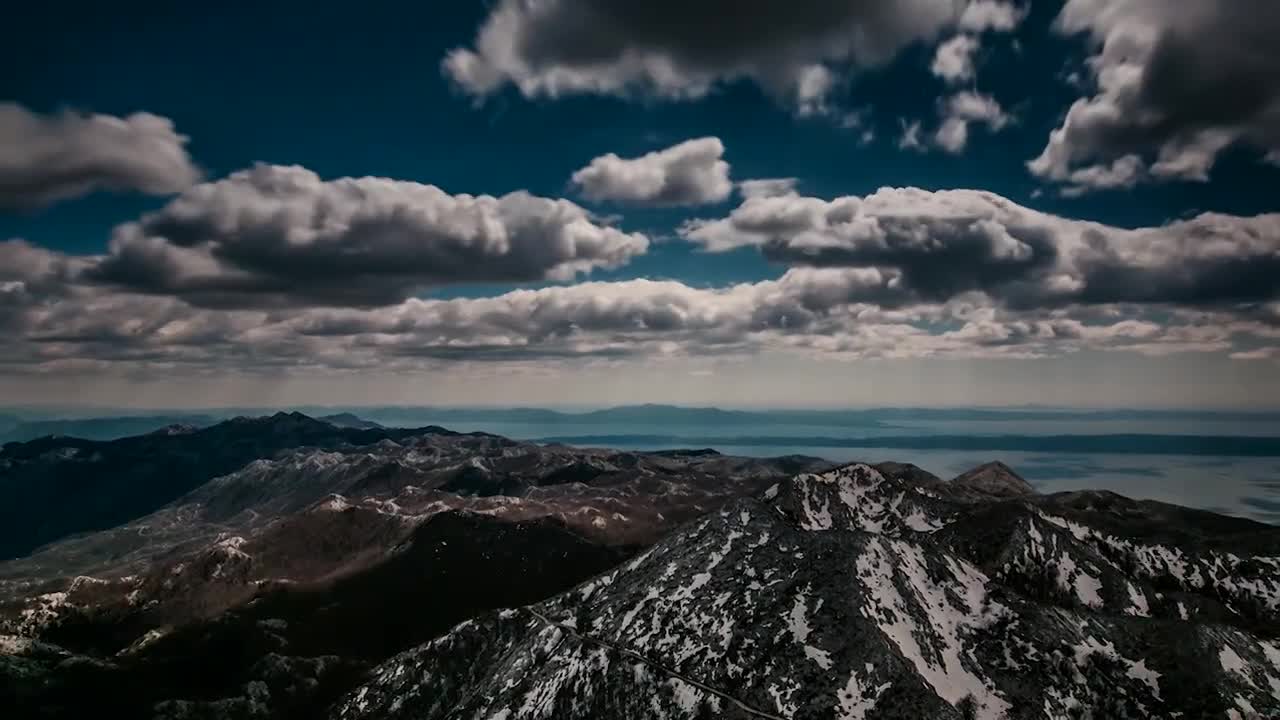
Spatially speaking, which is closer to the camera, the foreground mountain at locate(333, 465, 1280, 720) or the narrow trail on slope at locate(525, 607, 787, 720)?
the narrow trail on slope at locate(525, 607, 787, 720)

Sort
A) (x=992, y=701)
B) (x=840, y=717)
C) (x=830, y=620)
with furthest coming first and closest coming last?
1. (x=830, y=620)
2. (x=992, y=701)
3. (x=840, y=717)

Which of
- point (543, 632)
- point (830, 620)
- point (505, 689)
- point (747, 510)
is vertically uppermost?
point (747, 510)

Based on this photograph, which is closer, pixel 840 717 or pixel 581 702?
pixel 840 717

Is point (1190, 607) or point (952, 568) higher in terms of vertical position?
point (952, 568)

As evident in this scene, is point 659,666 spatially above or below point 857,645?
below

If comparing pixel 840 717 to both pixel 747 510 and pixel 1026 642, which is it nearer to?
pixel 1026 642

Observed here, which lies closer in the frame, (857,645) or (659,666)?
(857,645)

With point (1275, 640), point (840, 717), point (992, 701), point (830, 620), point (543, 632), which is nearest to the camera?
point (840, 717)

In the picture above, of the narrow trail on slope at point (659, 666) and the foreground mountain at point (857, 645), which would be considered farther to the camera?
the foreground mountain at point (857, 645)

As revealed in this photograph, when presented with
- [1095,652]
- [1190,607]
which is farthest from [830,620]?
[1190,607]
